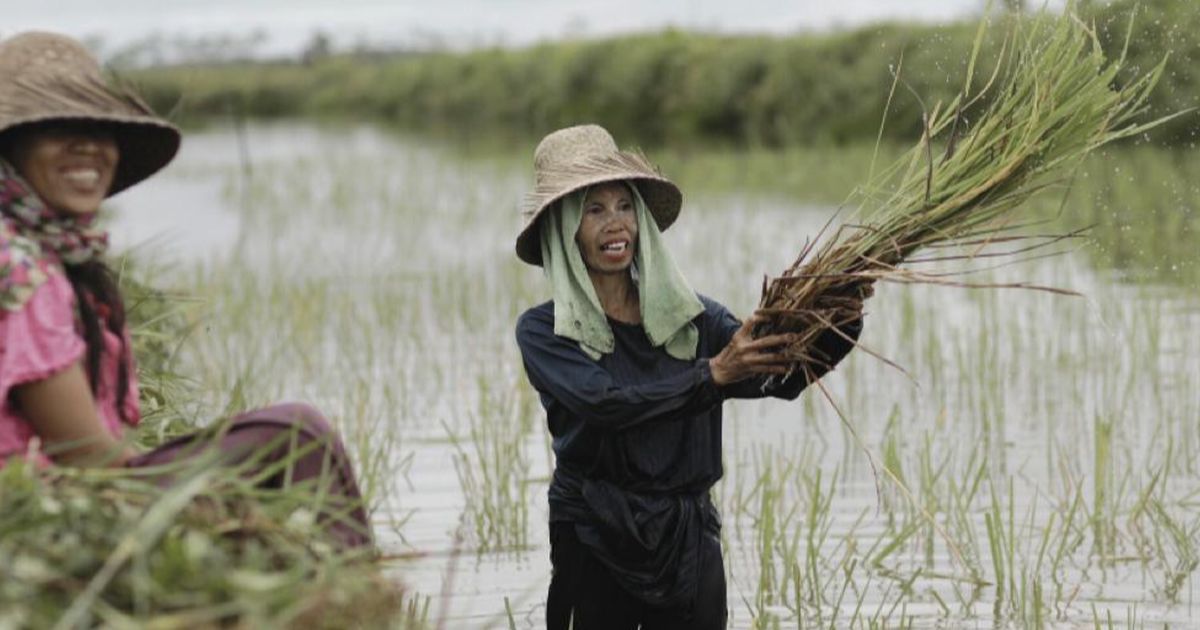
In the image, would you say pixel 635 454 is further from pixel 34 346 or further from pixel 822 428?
pixel 822 428

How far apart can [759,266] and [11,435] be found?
9.01m

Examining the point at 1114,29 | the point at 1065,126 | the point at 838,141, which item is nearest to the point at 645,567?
the point at 1065,126

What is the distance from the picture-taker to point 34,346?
7.67 ft

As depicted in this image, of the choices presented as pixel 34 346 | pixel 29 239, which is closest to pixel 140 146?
pixel 29 239

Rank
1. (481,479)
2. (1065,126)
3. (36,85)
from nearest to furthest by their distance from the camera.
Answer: (36,85) < (1065,126) < (481,479)

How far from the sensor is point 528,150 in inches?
971

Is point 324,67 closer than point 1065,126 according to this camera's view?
No

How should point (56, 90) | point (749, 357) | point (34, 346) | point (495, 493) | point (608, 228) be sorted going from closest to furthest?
1. point (34, 346)
2. point (56, 90)
3. point (749, 357)
4. point (608, 228)
5. point (495, 493)

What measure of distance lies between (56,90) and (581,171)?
1280 mm

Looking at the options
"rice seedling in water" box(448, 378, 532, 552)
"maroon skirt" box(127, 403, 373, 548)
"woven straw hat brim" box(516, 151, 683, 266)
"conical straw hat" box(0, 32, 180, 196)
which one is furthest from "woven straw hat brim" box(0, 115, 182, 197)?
"rice seedling in water" box(448, 378, 532, 552)

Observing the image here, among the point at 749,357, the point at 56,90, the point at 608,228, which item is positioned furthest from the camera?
the point at 608,228

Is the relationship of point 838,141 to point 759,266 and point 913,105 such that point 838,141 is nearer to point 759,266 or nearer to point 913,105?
point 913,105

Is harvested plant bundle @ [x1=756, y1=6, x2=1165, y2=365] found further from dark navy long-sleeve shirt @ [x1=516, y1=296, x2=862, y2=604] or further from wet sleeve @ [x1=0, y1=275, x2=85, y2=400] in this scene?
wet sleeve @ [x1=0, y1=275, x2=85, y2=400]

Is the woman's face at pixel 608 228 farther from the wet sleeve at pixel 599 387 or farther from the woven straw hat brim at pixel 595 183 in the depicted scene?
the wet sleeve at pixel 599 387
